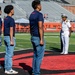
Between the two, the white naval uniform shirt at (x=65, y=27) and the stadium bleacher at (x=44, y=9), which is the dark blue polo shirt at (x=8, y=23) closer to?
the white naval uniform shirt at (x=65, y=27)

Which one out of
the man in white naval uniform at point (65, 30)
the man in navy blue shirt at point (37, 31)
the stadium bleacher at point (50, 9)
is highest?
the man in navy blue shirt at point (37, 31)

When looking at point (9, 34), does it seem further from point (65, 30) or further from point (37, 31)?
point (65, 30)

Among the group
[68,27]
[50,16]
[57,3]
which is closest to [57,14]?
[50,16]

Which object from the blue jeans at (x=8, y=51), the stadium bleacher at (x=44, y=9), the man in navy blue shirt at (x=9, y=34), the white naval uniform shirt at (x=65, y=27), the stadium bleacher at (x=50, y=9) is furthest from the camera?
the stadium bleacher at (x=50, y=9)

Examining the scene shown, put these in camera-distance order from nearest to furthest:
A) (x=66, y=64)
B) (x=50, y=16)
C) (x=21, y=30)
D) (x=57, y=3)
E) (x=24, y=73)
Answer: (x=24, y=73) → (x=66, y=64) → (x=21, y=30) → (x=50, y=16) → (x=57, y=3)

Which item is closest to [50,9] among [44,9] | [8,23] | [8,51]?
[44,9]

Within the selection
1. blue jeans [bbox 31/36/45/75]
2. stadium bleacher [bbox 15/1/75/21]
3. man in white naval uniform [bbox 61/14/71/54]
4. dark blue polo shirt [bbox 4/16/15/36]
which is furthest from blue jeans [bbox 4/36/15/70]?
stadium bleacher [bbox 15/1/75/21]

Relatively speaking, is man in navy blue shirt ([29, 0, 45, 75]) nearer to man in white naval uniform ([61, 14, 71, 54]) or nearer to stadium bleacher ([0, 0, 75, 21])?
man in white naval uniform ([61, 14, 71, 54])

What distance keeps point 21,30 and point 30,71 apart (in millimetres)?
32978

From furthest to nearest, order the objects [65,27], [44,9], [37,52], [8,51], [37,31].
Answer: [44,9] < [65,27] < [8,51] < [37,52] < [37,31]

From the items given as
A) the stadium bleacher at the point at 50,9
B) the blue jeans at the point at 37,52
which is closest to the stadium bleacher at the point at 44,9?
the stadium bleacher at the point at 50,9

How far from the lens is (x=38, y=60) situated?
839cm

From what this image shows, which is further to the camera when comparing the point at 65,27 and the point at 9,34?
the point at 65,27

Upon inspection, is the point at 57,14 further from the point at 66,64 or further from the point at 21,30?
the point at 66,64
